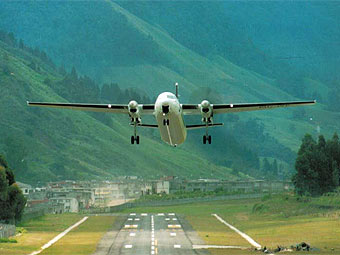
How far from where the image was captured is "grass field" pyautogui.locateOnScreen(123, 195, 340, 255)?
102 m

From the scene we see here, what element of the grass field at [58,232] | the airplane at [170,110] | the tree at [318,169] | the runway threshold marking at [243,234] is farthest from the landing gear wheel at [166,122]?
the tree at [318,169]

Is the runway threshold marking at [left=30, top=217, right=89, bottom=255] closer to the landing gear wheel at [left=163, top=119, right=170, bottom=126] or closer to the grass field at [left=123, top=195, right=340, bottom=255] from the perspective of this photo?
the grass field at [left=123, top=195, right=340, bottom=255]

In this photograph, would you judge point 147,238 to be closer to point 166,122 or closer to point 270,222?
point 270,222

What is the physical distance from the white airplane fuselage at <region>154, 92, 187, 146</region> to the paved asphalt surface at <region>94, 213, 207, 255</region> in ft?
76.5

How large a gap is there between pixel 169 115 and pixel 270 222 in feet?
239

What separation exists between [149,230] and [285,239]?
26.7 meters

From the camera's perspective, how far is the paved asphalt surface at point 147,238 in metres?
92.4

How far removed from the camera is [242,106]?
72.5 meters

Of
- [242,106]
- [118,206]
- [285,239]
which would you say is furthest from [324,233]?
[118,206]

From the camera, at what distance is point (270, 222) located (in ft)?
440

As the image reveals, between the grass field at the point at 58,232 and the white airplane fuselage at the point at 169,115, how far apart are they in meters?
27.3

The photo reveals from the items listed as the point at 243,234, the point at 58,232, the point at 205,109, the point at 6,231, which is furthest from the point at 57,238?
the point at 205,109

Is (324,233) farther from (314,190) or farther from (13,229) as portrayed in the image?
(314,190)

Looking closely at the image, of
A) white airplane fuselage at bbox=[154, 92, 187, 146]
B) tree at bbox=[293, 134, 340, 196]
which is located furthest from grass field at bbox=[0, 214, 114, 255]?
tree at bbox=[293, 134, 340, 196]
